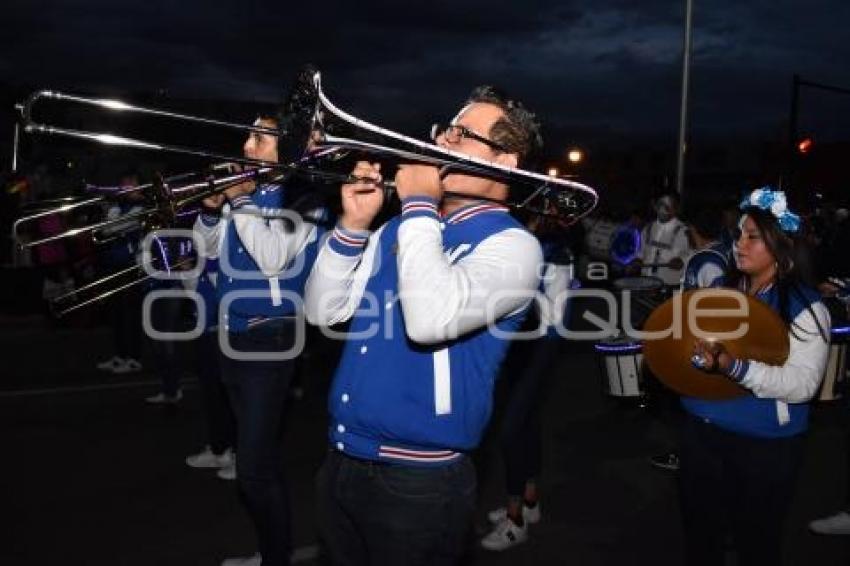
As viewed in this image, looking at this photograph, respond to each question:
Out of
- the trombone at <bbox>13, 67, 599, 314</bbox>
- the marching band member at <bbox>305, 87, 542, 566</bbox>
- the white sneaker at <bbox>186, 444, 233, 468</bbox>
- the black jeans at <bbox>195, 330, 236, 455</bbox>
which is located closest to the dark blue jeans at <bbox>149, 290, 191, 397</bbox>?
the black jeans at <bbox>195, 330, 236, 455</bbox>

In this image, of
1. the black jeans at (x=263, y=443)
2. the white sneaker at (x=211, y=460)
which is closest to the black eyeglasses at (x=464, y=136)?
the black jeans at (x=263, y=443)

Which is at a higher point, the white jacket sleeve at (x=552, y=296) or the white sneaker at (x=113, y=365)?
the white jacket sleeve at (x=552, y=296)

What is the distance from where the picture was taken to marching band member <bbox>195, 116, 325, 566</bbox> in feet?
12.3

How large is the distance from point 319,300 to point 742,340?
153 cm

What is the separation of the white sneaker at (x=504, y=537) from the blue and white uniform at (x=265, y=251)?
64.3 inches

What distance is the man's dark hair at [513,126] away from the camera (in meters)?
2.47

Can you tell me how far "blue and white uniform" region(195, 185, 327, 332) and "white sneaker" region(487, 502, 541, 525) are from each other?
1.68 metres

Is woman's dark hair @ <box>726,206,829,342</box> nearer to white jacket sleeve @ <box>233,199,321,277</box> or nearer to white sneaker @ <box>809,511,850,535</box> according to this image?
white jacket sleeve @ <box>233,199,321,277</box>

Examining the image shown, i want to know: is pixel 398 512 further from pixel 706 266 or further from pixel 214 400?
pixel 214 400

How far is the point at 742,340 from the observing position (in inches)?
120

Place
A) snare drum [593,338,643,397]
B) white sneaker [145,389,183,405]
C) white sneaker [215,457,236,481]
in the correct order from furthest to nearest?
white sneaker [145,389,183,405]
snare drum [593,338,643,397]
white sneaker [215,457,236,481]

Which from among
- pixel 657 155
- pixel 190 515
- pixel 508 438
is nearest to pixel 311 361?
pixel 190 515

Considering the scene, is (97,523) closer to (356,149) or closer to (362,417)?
(362,417)

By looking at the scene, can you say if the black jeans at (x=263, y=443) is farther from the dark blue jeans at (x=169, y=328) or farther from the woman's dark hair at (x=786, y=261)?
the dark blue jeans at (x=169, y=328)
